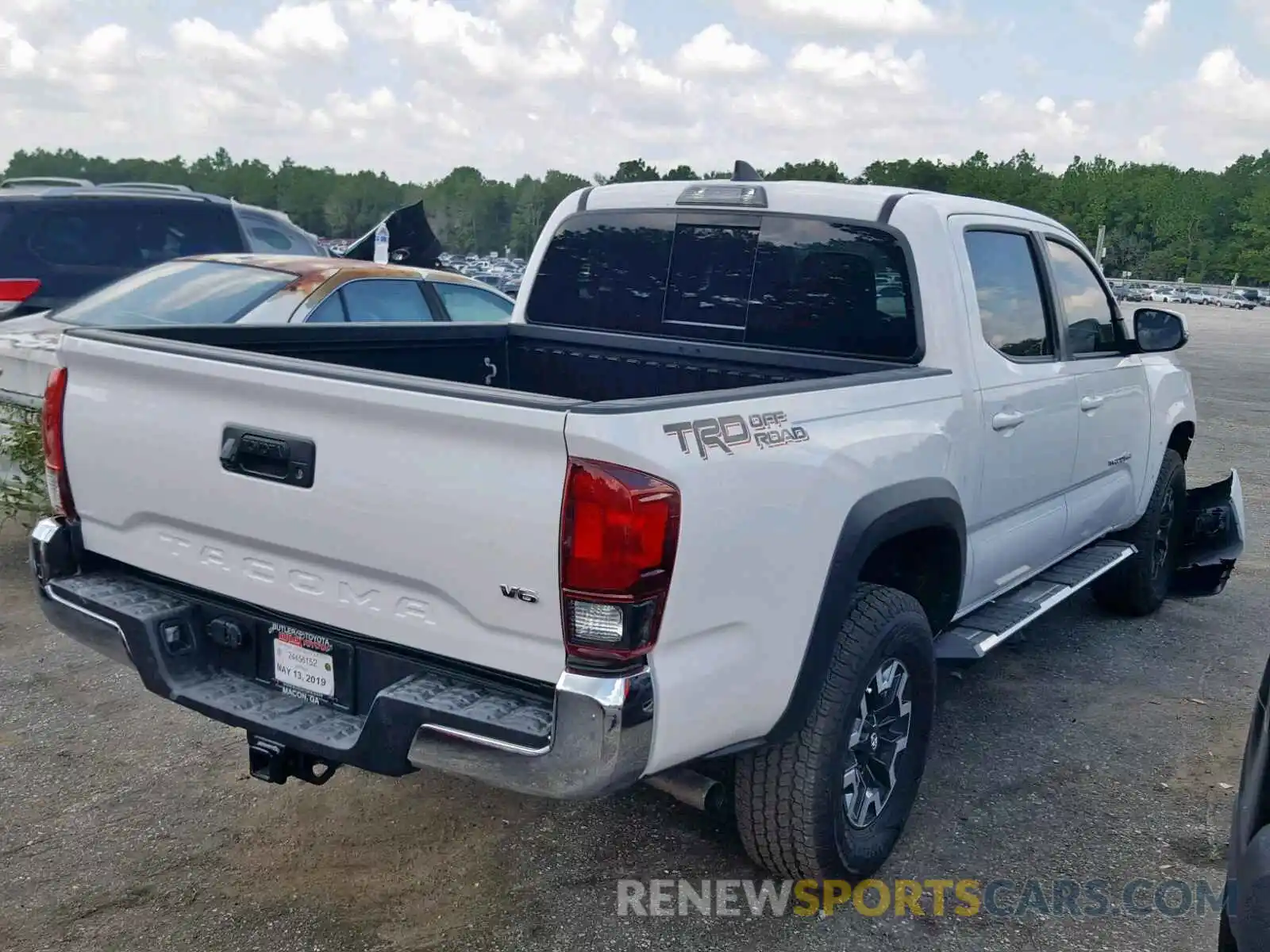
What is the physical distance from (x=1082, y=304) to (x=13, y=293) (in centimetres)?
679

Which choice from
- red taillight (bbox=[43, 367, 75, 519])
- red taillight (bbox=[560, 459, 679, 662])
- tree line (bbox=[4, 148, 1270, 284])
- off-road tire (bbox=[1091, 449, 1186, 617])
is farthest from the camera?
tree line (bbox=[4, 148, 1270, 284])

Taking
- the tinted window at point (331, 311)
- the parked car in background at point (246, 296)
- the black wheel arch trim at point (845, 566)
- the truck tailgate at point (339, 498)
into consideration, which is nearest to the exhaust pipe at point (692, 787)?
the black wheel arch trim at point (845, 566)

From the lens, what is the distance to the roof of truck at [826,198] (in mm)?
3941

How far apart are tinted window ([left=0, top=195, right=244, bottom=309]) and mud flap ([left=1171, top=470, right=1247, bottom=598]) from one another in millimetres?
7219

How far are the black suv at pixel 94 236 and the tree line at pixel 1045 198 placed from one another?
76363 millimetres

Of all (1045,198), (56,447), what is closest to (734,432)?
(56,447)

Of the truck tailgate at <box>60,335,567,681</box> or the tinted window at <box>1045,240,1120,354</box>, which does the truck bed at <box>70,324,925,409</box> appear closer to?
the truck tailgate at <box>60,335,567,681</box>

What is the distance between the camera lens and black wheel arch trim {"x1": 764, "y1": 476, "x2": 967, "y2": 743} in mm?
2896

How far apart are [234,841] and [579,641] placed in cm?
169

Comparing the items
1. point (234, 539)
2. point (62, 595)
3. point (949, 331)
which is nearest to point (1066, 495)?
point (949, 331)

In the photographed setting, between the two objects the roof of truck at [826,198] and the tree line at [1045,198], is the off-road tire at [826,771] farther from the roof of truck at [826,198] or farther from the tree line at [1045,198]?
the tree line at [1045,198]

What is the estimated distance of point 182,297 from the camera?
649 centimetres

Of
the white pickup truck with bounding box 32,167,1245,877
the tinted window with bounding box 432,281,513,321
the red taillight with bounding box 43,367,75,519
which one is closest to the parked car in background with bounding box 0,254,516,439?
the tinted window with bounding box 432,281,513,321

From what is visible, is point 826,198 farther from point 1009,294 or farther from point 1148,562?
point 1148,562
